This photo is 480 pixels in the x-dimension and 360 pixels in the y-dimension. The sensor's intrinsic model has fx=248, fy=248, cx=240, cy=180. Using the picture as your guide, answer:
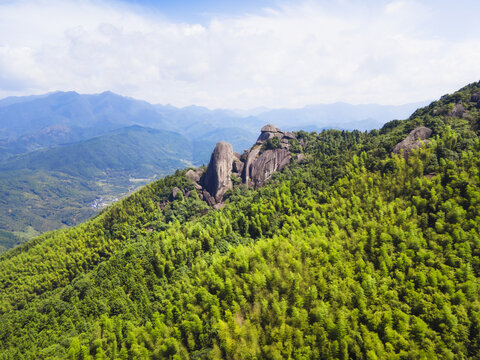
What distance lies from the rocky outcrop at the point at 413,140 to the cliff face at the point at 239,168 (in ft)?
139

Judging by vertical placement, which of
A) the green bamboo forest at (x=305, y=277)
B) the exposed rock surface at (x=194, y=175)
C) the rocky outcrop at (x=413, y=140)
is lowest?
the green bamboo forest at (x=305, y=277)

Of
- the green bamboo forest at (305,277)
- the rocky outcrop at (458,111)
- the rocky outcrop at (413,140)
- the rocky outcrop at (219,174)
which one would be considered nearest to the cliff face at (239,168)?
the rocky outcrop at (219,174)

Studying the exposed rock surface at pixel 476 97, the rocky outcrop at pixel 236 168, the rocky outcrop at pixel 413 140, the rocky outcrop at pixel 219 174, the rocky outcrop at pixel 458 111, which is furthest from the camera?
the rocky outcrop at pixel 236 168

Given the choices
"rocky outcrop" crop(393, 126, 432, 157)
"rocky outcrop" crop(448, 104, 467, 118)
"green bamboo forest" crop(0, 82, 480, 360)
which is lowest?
"green bamboo forest" crop(0, 82, 480, 360)

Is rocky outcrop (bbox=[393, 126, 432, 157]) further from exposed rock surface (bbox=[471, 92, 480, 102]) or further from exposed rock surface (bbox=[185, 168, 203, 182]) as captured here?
exposed rock surface (bbox=[185, 168, 203, 182])

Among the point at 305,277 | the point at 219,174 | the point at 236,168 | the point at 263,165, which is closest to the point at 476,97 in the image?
the point at 263,165

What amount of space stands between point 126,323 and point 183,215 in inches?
1693

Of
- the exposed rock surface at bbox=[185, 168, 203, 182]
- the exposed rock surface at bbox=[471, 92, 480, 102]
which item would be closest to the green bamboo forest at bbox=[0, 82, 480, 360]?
the exposed rock surface at bbox=[471, 92, 480, 102]

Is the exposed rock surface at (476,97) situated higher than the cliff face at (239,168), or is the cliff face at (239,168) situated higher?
the exposed rock surface at (476,97)

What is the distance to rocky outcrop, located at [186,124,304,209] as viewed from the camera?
9819 centimetres

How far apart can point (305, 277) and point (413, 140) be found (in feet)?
162

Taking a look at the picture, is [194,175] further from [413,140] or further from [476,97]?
[476,97]

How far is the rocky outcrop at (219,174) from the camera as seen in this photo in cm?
9744

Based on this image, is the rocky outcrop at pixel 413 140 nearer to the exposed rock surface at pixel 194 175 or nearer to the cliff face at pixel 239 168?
the cliff face at pixel 239 168
